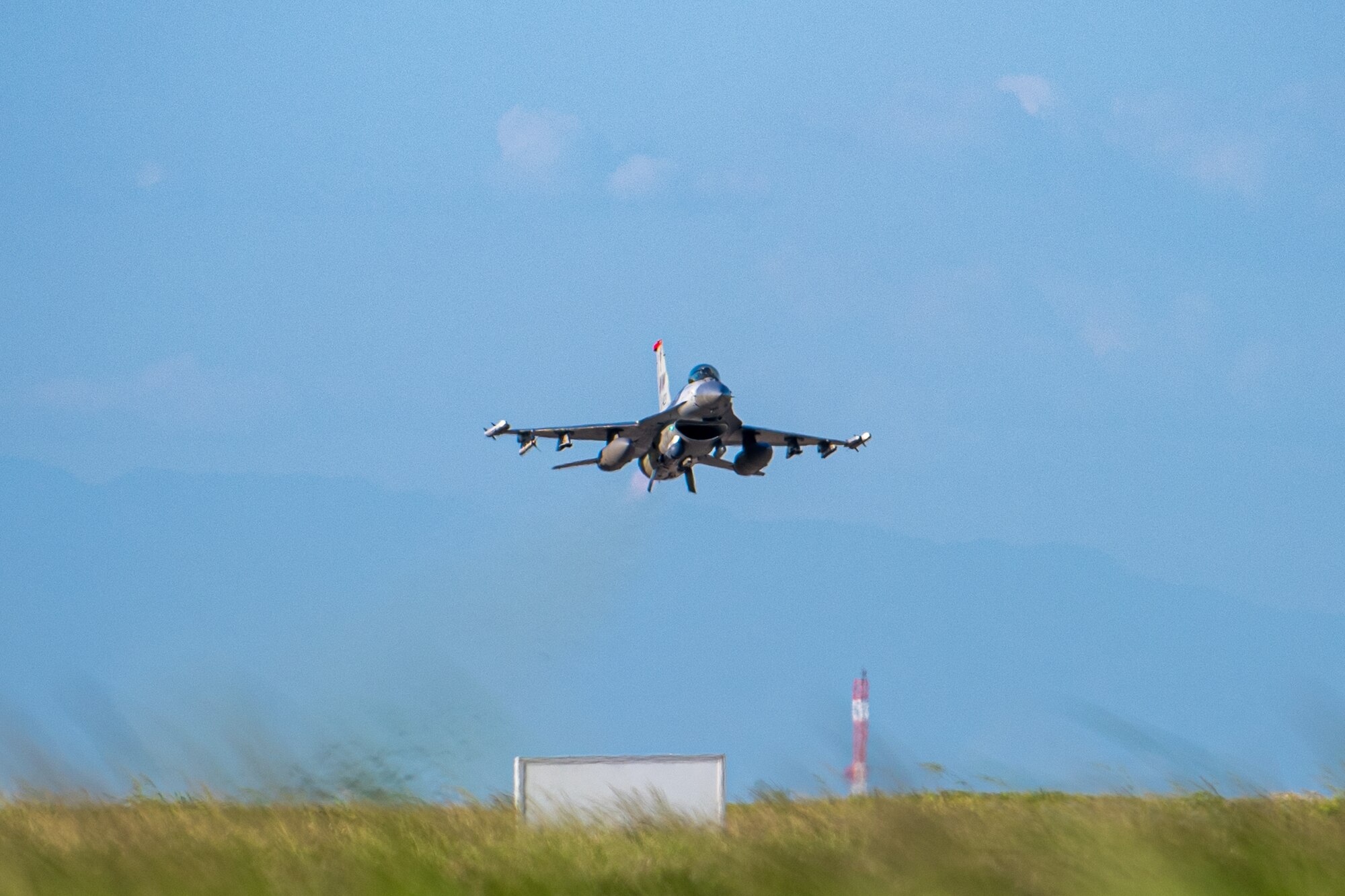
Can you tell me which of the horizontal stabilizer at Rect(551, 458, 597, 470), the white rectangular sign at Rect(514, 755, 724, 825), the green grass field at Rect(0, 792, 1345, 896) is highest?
the horizontal stabilizer at Rect(551, 458, 597, 470)

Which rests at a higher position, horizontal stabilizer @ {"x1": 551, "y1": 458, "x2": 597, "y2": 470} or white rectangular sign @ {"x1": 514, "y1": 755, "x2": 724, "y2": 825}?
horizontal stabilizer @ {"x1": 551, "y1": 458, "x2": 597, "y2": 470}

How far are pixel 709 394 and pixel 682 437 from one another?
2009 mm

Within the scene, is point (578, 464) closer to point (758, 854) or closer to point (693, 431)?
point (693, 431)

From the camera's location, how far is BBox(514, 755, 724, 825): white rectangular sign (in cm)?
1864

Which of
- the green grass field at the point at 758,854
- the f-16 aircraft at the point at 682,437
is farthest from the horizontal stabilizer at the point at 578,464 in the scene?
the green grass field at the point at 758,854

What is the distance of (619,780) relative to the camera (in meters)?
20.3

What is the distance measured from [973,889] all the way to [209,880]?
17.1ft

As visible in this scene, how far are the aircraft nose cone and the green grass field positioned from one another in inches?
758

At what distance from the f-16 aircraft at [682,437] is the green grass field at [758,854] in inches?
781

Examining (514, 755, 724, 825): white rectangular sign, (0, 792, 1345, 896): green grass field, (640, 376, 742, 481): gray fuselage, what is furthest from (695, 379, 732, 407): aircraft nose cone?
(0, 792, 1345, 896): green grass field

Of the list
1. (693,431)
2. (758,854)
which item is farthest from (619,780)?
(693,431)

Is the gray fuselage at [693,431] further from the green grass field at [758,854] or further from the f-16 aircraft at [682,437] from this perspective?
the green grass field at [758,854]

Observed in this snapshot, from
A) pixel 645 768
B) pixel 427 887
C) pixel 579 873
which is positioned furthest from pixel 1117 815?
pixel 645 768

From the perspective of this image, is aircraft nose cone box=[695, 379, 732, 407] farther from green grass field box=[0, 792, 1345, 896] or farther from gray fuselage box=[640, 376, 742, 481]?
green grass field box=[0, 792, 1345, 896]
